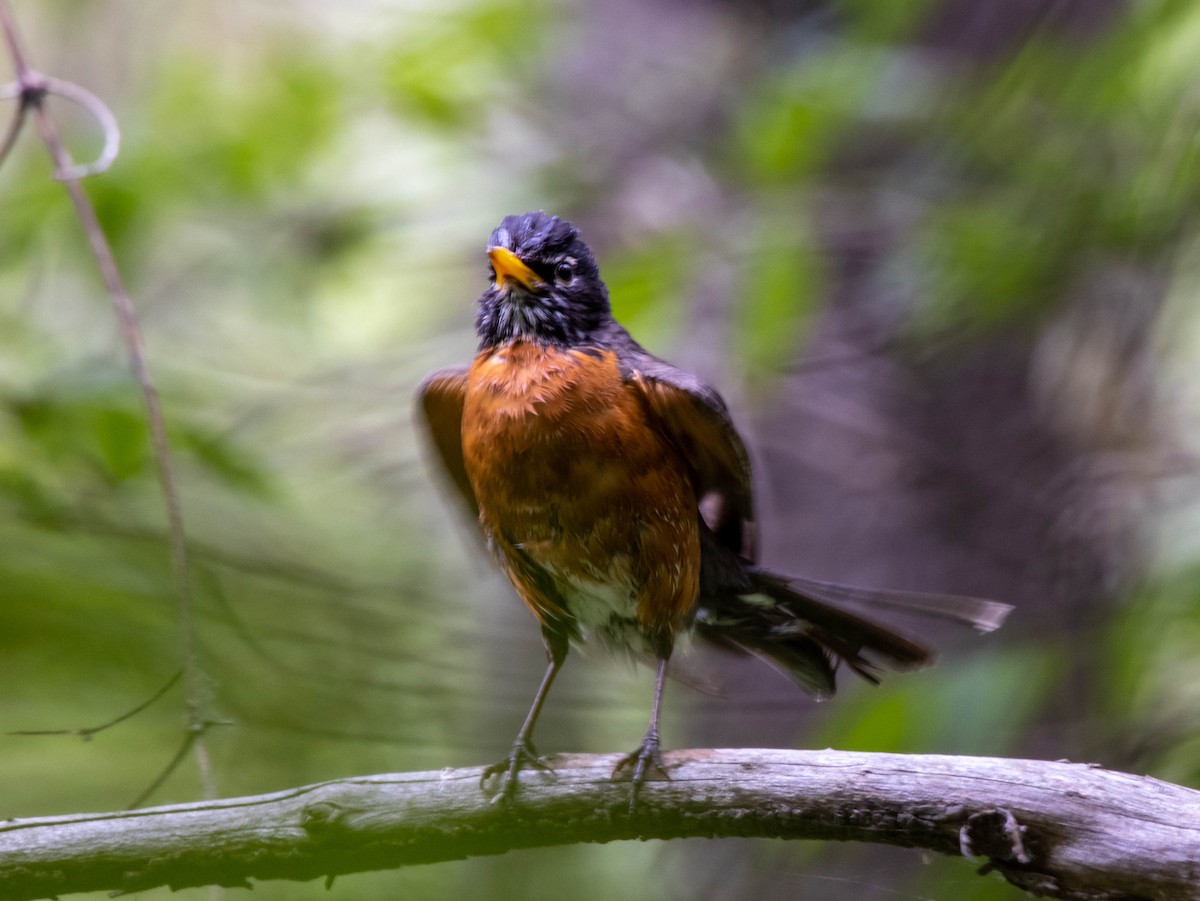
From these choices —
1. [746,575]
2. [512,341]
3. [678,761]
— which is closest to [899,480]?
[746,575]

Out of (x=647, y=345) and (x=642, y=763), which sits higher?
(x=647, y=345)

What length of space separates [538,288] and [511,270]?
0.39ft

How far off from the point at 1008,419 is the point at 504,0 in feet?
9.20

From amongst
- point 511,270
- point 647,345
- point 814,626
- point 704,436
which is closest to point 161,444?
point 511,270

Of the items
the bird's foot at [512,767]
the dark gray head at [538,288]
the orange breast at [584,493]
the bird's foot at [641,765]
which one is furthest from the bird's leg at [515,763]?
the dark gray head at [538,288]

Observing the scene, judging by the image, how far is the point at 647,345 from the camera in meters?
4.14

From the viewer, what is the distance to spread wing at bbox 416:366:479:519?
12.0 feet

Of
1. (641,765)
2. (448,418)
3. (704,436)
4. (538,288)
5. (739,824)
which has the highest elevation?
(538,288)

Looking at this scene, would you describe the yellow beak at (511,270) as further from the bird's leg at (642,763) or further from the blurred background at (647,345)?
the bird's leg at (642,763)

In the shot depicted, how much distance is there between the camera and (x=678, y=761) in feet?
8.94

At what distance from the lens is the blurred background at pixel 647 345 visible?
3.17 meters

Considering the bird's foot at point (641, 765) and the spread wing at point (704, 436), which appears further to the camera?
the spread wing at point (704, 436)

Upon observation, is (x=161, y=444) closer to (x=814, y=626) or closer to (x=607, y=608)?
(x=607, y=608)

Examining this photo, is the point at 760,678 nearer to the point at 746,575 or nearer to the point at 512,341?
the point at 746,575
